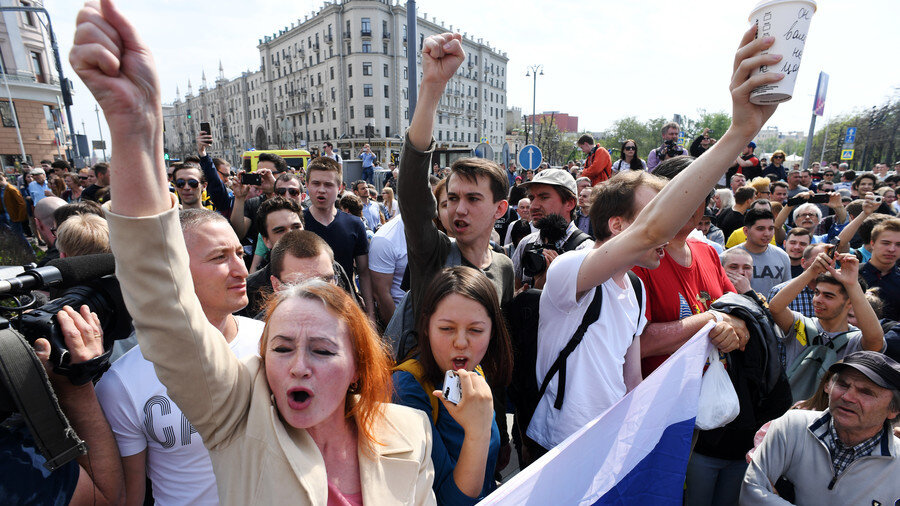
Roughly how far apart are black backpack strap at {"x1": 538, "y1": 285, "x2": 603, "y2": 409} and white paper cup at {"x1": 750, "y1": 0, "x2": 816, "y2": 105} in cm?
92

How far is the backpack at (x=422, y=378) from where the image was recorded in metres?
1.68

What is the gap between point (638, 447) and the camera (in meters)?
1.86

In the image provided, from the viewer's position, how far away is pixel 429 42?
182 cm

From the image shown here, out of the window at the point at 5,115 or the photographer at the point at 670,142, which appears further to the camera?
the window at the point at 5,115

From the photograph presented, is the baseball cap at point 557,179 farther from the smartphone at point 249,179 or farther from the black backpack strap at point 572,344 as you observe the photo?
the smartphone at point 249,179

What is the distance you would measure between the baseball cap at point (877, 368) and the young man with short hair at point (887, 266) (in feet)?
7.09

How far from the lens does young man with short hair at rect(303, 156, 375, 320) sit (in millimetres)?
4172

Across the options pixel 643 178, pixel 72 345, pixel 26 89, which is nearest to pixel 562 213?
pixel 643 178

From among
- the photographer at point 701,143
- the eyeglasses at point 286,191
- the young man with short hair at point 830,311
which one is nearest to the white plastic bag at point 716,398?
the young man with short hair at point 830,311

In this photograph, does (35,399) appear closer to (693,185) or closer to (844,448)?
(693,185)

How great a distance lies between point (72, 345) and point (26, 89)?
4338 cm

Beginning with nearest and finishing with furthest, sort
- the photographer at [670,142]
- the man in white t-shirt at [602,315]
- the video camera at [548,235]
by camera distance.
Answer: the man in white t-shirt at [602,315] → the video camera at [548,235] → the photographer at [670,142]

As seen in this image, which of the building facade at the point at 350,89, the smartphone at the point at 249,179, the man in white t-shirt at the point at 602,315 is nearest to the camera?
the man in white t-shirt at the point at 602,315

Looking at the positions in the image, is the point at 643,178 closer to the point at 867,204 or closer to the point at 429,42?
the point at 429,42
